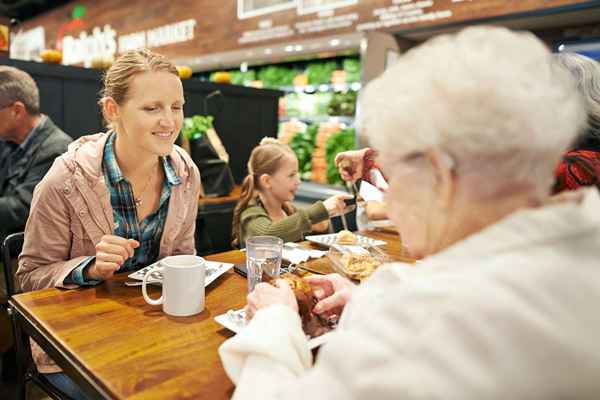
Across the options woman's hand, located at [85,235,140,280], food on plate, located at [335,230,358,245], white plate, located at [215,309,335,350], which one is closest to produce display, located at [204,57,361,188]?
food on plate, located at [335,230,358,245]

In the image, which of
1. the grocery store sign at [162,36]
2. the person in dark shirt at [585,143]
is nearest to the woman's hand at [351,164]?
the person in dark shirt at [585,143]

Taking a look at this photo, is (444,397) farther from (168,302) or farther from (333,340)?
(168,302)

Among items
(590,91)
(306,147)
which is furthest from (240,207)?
(306,147)

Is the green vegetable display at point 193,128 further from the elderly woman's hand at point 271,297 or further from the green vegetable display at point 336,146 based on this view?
the elderly woman's hand at point 271,297

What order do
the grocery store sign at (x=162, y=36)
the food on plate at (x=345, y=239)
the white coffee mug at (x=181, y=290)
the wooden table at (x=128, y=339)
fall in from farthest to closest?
the grocery store sign at (x=162, y=36)
the food on plate at (x=345, y=239)
the white coffee mug at (x=181, y=290)
the wooden table at (x=128, y=339)

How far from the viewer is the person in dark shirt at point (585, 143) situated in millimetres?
1351

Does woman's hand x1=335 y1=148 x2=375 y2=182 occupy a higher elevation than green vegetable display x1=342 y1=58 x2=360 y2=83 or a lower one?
lower

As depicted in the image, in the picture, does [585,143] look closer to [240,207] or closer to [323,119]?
[240,207]

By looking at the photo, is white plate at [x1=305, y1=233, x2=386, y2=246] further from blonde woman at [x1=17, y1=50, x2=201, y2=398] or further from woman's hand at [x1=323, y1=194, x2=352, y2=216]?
blonde woman at [x1=17, y1=50, x2=201, y2=398]

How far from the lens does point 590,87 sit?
4.81 ft

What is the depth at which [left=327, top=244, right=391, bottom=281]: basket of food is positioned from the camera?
142cm

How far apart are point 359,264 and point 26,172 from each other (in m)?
2.09

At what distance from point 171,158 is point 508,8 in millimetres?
3045

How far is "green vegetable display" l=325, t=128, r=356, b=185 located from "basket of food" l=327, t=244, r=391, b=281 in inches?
118
